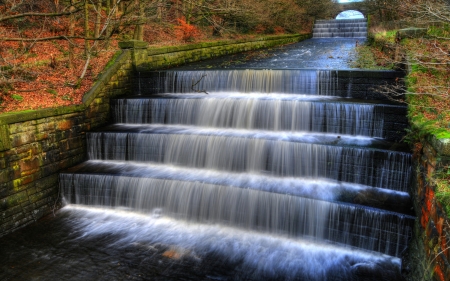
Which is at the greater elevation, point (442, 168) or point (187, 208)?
point (442, 168)

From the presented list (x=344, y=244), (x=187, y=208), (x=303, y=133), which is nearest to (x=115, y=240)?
(x=187, y=208)

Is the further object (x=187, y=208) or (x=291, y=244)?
(x=187, y=208)

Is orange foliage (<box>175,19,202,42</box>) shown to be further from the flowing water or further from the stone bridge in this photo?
the stone bridge

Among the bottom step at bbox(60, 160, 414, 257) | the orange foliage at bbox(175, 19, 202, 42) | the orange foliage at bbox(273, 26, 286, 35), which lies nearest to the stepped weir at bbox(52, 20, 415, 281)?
the bottom step at bbox(60, 160, 414, 257)

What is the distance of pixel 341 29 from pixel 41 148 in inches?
1049

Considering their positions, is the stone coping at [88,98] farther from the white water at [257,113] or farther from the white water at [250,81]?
the white water at [250,81]

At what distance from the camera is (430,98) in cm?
755

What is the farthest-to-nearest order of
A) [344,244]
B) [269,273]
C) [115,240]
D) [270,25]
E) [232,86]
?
1. [270,25]
2. [232,86]
3. [115,240]
4. [344,244]
5. [269,273]

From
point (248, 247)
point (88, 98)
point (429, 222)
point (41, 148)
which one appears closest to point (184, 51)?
point (88, 98)

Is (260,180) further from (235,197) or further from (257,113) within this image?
(257,113)

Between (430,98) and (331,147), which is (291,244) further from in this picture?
(430,98)

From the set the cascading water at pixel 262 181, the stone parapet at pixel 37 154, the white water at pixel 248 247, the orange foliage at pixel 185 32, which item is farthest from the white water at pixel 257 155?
the orange foliage at pixel 185 32

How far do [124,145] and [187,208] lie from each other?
286 cm

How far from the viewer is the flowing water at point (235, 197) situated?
19.4 ft
